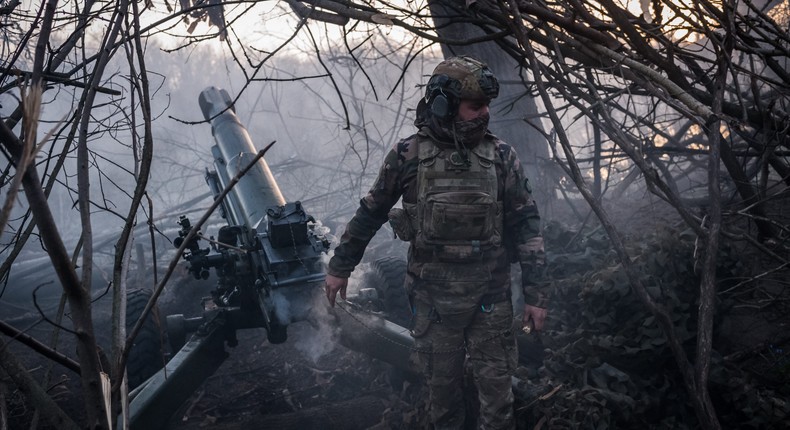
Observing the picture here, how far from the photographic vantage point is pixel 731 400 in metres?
2.70

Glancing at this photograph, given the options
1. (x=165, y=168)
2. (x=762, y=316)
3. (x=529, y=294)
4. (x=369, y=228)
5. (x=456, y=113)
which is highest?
(x=165, y=168)

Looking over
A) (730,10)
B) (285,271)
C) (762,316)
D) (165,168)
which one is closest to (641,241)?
(762,316)

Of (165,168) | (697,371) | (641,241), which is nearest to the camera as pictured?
(697,371)

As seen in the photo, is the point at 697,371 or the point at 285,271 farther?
the point at 285,271

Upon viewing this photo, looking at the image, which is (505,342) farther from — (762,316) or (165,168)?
(165,168)

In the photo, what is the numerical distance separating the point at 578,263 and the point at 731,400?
6.64 feet

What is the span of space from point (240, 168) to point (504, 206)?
237 centimetres

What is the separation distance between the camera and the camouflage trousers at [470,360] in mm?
2818

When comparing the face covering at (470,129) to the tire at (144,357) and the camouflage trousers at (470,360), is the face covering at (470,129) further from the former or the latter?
the tire at (144,357)

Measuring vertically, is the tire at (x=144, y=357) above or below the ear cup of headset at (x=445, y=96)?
below

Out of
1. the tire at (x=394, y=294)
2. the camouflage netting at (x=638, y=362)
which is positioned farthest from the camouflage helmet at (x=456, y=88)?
the tire at (x=394, y=294)

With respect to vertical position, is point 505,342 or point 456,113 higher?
point 456,113

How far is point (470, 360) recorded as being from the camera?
3.04 meters

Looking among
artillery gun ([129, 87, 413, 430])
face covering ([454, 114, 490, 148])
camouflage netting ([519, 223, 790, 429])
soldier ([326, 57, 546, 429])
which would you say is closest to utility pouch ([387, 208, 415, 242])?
soldier ([326, 57, 546, 429])
